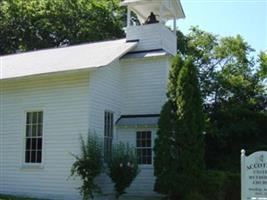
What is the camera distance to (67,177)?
17688mm

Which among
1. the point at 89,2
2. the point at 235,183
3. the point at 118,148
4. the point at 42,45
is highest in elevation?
the point at 89,2

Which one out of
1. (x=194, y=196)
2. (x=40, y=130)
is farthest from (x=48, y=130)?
(x=194, y=196)

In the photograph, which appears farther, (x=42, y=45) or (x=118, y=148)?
(x=42, y=45)

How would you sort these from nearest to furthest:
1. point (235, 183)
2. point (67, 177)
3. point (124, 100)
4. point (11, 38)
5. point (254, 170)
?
point (254, 170)
point (67, 177)
point (235, 183)
point (124, 100)
point (11, 38)

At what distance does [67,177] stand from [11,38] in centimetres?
2595

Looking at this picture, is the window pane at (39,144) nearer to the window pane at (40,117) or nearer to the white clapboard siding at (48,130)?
the white clapboard siding at (48,130)

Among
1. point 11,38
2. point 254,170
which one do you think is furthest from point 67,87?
point 11,38

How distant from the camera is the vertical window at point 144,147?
19438 mm

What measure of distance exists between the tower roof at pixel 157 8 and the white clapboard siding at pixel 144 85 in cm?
Result: 286

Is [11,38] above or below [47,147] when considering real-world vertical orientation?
above

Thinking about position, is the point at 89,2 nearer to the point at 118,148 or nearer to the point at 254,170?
the point at 118,148

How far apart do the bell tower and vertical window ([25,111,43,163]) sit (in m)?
5.39

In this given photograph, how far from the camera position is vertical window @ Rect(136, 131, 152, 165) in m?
19.4

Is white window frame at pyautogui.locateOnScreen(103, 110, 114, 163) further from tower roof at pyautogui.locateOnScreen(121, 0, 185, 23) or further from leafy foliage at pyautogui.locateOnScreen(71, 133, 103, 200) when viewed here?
tower roof at pyautogui.locateOnScreen(121, 0, 185, 23)
